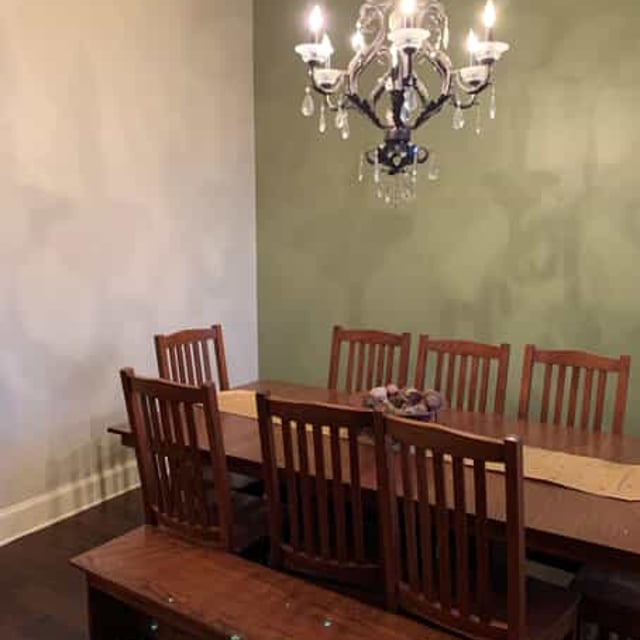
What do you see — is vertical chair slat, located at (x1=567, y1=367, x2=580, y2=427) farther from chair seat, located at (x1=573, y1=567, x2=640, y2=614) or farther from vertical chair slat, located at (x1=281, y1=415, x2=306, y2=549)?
vertical chair slat, located at (x1=281, y1=415, x2=306, y2=549)

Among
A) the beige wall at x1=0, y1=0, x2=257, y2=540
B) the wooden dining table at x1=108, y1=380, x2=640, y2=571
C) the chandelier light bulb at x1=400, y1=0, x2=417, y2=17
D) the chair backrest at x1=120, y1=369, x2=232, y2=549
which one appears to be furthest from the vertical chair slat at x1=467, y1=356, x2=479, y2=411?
the beige wall at x1=0, y1=0, x2=257, y2=540

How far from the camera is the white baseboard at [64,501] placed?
10.3 ft

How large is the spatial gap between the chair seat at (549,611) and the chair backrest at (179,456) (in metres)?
0.92

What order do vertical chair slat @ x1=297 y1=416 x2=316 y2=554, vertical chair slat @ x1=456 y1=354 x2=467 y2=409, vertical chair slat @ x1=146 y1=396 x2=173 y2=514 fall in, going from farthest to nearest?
1. vertical chair slat @ x1=456 y1=354 x2=467 y2=409
2. vertical chair slat @ x1=146 y1=396 x2=173 y2=514
3. vertical chair slat @ x1=297 y1=416 x2=316 y2=554

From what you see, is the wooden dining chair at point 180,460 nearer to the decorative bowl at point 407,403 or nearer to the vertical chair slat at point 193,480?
the vertical chair slat at point 193,480

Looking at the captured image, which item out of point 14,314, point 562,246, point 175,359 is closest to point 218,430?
point 175,359

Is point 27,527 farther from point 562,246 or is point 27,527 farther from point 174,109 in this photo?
point 562,246

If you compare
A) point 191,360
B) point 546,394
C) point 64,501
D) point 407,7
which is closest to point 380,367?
point 546,394

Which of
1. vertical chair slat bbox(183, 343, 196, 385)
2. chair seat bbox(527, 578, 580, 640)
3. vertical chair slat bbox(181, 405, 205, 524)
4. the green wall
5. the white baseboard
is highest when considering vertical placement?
the green wall

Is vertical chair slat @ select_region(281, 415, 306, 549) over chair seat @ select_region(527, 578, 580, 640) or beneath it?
over

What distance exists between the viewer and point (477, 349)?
2.86 meters

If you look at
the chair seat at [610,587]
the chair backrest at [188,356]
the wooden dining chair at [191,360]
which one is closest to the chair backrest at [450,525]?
the chair seat at [610,587]

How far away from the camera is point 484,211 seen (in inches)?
142

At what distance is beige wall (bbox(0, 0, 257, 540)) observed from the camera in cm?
309
